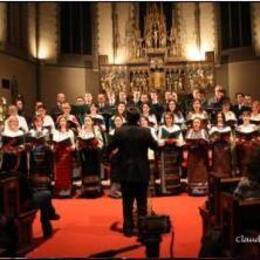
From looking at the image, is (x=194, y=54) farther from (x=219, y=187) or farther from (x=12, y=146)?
(x=219, y=187)

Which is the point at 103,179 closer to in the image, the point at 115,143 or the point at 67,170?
the point at 67,170

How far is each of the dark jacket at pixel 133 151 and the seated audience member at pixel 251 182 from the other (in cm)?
170

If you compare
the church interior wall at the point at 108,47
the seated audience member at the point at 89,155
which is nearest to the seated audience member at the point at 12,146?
the seated audience member at the point at 89,155

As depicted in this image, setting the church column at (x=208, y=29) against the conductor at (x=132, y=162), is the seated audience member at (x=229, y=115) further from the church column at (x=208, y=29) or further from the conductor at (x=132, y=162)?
the church column at (x=208, y=29)

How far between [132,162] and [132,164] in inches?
1.0

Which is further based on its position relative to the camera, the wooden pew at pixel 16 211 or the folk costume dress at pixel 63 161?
the folk costume dress at pixel 63 161

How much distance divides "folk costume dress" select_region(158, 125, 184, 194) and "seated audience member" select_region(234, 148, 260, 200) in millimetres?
4388

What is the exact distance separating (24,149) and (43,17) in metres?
9.85

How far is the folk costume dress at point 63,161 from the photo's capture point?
27.7 ft

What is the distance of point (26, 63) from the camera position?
619 inches

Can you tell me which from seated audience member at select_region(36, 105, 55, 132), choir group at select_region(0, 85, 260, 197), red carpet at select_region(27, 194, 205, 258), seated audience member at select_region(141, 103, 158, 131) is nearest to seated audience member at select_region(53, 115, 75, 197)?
choir group at select_region(0, 85, 260, 197)

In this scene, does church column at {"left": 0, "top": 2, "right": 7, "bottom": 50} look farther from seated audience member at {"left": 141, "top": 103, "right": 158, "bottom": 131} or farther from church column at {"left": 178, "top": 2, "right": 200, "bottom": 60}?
seated audience member at {"left": 141, "top": 103, "right": 158, "bottom": 131}

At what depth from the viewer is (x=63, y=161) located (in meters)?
8.45

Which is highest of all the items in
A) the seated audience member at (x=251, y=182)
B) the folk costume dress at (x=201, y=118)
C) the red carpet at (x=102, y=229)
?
the folk costume dress at (x=201, y=118)
